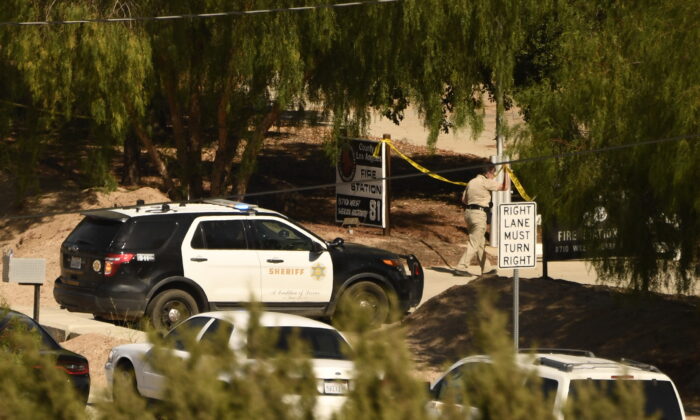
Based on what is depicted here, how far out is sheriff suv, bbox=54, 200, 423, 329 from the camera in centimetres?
1666

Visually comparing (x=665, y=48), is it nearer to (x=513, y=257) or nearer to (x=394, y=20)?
(x=513, y=257)

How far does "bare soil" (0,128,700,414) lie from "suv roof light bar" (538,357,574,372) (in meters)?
0.57

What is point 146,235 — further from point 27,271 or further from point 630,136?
point 630,136

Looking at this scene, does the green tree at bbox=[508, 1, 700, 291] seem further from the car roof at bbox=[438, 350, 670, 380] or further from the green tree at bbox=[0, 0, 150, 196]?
the green tree at bbox=[0, 0, 150, 196]

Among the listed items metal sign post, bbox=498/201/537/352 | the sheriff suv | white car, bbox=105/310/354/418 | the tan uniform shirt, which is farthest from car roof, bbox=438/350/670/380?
the tan uniform shirt

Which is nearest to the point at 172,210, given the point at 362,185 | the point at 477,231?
the point at 477,231

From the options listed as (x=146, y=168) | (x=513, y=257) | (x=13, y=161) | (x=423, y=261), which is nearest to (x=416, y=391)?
(x=513, y=257)

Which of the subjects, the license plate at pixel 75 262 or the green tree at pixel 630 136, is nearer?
the green tree at pixel 630 136

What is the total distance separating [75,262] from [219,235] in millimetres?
1994

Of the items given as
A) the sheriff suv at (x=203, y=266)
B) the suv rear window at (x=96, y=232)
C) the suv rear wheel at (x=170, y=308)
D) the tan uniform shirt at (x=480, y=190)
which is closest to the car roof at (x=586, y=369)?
the sheriff suv at (x=203, y=266)

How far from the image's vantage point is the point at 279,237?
17.5 metres

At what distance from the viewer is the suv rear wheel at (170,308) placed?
1673cm

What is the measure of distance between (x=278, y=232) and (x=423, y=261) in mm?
8342

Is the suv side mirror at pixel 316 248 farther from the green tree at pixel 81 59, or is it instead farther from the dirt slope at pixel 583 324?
the green tree at pixel 81 59
